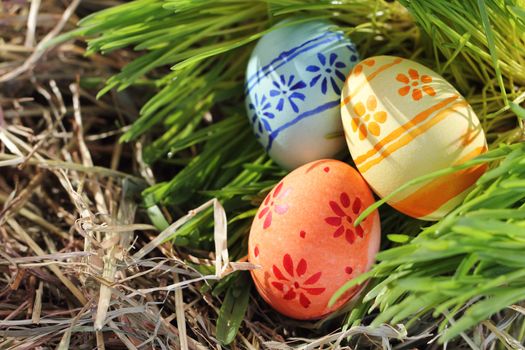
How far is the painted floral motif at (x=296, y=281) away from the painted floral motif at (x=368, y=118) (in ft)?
0.69

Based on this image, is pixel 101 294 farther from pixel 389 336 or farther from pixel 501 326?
pixel 501 326

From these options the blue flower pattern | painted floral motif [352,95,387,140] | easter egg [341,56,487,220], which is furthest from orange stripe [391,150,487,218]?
the blue flower pattern

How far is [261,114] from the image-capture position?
110cm

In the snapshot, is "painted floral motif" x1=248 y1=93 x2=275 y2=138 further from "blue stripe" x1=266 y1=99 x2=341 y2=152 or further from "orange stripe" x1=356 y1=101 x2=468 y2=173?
"orange stripe" x1=356 y1=101 x2=468 y2=173

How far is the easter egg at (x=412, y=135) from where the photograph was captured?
955mm

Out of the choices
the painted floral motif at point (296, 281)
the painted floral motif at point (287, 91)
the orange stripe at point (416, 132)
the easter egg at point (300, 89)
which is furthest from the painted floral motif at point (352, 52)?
the painted floral motif at point (296, 281)

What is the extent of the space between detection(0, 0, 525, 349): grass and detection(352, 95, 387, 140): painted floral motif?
0.48ft

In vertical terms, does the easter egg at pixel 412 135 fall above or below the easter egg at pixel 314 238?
above

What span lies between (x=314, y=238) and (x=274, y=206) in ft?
0.27

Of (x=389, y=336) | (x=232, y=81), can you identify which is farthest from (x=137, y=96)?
(x=389, y=336)

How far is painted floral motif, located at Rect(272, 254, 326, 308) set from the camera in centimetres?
99

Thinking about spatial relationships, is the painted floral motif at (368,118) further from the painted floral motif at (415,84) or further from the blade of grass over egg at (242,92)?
the blade of grass over egg at (242,92)

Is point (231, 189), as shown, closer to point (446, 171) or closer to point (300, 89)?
point (300, 89)

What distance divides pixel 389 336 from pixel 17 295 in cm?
59
